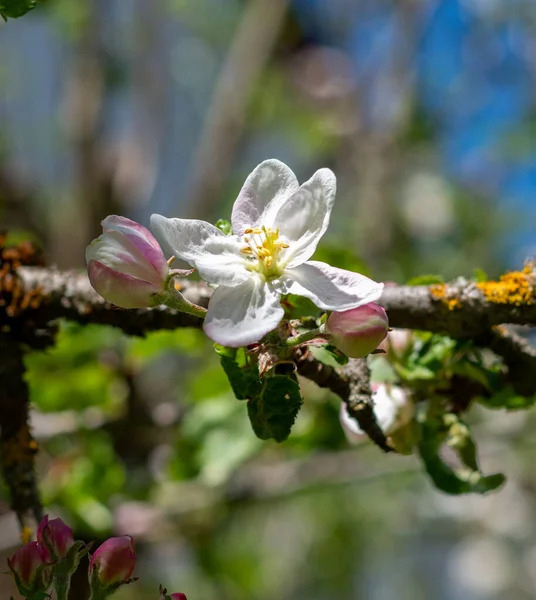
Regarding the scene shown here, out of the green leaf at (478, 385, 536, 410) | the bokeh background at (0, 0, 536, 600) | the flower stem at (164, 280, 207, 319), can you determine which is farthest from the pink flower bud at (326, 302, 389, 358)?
the bokeh background at (0, 0, 536, 600)

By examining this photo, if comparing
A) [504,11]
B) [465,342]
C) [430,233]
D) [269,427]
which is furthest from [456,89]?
[269,427]

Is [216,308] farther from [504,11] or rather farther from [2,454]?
[504,11]

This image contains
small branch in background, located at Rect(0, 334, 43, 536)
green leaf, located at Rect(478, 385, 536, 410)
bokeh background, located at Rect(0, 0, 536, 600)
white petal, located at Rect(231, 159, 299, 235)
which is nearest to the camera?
white petal, located at Rect(231, 159, 299, 235)

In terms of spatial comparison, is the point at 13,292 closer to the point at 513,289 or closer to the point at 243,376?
the point at 243,376

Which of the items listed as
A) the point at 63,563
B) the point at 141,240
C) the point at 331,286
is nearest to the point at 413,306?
the point at 331,286

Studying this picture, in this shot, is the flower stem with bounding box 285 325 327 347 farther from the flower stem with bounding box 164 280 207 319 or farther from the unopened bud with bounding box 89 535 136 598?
the unopened bud with bounding box 89 535 136 598

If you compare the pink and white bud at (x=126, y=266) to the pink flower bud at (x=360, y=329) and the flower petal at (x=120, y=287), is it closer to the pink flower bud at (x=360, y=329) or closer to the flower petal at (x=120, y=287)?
the flower petal at (x=120, y=287)
